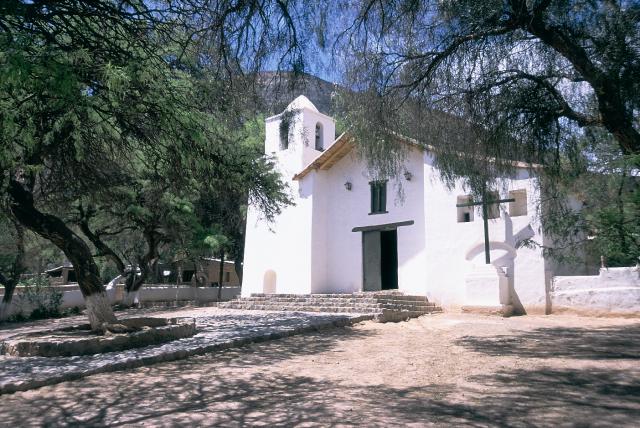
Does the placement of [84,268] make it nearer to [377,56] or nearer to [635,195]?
[377,56]

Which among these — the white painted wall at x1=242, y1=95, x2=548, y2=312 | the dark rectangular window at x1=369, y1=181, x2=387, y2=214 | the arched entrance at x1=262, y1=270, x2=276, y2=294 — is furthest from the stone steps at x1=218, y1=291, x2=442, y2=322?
the dark rectangular window at x1=369, y1=181, x2=387, y2=214

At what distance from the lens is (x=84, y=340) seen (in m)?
7.54

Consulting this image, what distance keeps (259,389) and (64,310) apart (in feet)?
44.0

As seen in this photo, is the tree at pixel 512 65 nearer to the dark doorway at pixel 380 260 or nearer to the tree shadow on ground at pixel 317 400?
the tree shadow on ground at pixel 317 400

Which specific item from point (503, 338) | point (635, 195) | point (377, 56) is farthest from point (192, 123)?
point (503, 338)

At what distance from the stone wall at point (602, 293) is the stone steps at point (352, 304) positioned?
338cm

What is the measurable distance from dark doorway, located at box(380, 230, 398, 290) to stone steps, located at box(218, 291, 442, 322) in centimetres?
164

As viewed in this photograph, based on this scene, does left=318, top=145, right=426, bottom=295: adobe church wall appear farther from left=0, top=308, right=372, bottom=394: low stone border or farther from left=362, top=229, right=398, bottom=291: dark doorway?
left=0, top=308, right=372, bottom=394: low stone border

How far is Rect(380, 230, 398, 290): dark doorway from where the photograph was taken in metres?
17.5

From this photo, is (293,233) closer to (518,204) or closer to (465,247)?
(465,247)

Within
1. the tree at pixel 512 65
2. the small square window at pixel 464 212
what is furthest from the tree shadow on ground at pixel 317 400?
the small square window at pixel 464 212

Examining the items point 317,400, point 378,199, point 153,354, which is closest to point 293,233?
point 378,199

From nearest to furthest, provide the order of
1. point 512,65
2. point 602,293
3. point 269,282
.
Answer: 1. point 512,65
2. point 602,293
3. point 269,282

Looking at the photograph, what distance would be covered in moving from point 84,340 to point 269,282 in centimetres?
1190
